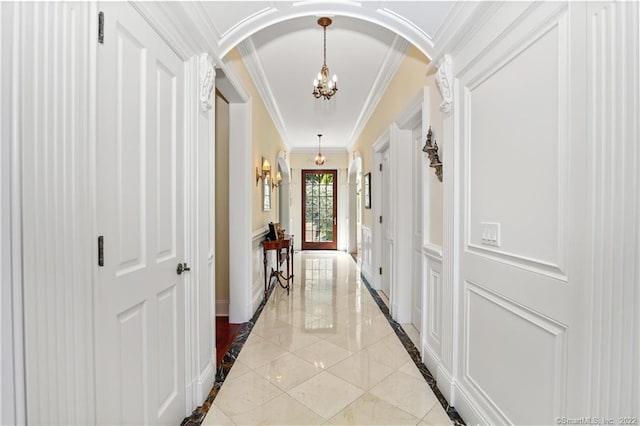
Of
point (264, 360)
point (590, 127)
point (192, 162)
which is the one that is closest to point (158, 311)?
point (192, 162)

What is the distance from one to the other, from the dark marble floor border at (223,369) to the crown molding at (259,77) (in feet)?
9.14

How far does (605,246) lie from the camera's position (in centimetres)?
91

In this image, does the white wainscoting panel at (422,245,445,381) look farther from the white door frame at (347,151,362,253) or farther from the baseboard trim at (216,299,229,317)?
the white door frame at (347,151,362,253)

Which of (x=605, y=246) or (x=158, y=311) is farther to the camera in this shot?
(x=158, y=311)

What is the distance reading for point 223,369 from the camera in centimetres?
226

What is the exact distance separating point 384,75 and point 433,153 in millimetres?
1752

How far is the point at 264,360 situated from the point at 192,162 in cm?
169

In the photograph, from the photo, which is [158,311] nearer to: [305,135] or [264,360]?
[264,360]

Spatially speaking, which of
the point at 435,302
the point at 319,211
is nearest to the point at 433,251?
the point at 435,302

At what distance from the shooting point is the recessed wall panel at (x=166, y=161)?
56.6 inches

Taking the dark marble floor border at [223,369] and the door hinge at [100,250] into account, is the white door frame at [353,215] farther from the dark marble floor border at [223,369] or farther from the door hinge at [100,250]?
the door hinge at [100,250]

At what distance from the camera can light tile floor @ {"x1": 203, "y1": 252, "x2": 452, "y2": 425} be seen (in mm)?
1764

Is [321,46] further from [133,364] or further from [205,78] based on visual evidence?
[133,364]

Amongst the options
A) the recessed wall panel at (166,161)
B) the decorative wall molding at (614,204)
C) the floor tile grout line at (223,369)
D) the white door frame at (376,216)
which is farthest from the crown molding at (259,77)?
the floor tile grout line at (223,369)
